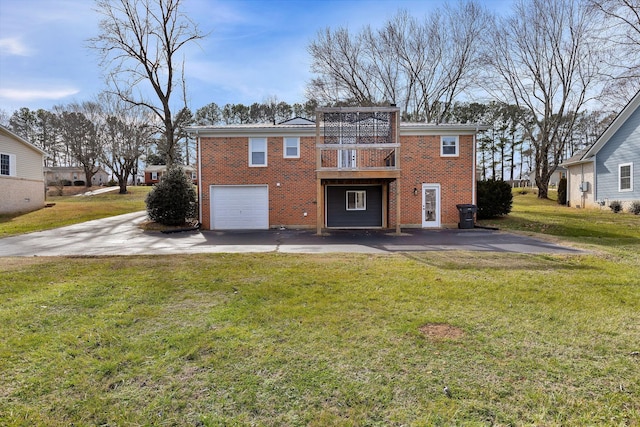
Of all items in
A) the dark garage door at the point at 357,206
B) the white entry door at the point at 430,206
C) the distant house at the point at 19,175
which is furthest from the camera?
the distant house at the point at 19,175

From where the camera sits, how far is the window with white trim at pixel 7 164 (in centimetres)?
1989

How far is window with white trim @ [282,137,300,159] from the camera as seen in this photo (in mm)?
15702

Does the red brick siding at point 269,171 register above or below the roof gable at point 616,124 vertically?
below

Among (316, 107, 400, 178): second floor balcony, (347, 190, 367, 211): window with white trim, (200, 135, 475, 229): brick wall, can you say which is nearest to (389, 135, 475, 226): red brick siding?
(200, 135, 475, 229): brick wall

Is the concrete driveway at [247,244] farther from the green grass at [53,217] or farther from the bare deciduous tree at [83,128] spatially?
the bare deciduous tree at [83,128]

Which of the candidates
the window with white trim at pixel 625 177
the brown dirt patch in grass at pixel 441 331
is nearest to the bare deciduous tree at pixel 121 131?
the brown dirt patch in grass at pixel 441 331

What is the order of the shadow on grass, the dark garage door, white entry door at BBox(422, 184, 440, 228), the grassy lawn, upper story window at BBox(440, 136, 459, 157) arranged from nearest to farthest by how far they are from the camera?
the grassy lawn < the shadow on grass < upper story window at BBox(440, 136, 459, 157) < white entry door at BBox(422, 184, 440, 228) < the dark garage door

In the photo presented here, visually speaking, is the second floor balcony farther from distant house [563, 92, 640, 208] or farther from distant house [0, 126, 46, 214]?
distant house [0, 126, 46, 214]

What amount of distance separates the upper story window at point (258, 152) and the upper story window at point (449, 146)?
828cm

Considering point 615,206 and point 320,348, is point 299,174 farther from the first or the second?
point 615,206

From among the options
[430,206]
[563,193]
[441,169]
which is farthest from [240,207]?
[563,193]

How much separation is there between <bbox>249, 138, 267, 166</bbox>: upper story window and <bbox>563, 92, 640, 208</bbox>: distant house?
19.8 meters

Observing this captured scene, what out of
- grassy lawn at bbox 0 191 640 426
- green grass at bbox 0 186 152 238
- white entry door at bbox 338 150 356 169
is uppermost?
white entry door at bbox 338 150 356 169

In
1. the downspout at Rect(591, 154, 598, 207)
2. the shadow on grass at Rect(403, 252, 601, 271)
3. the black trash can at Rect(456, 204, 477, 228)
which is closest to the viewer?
the shadow on grass at Rect(403, 252, 601, 271)
